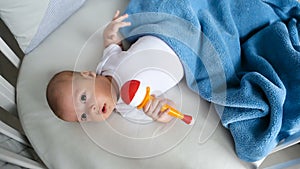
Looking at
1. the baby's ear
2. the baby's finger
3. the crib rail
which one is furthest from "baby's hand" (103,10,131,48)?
the crib rail

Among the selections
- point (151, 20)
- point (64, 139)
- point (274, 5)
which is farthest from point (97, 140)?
point (274, 5)

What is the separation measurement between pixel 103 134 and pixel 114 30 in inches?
10.2

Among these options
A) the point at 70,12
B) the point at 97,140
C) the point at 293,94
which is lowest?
the point at 293,94

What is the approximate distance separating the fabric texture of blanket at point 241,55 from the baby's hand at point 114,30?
0.09 ft

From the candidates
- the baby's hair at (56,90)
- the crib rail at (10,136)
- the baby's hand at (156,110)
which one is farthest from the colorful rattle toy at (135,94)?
the crib rail at (10,136)

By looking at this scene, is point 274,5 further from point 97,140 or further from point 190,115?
point 97,140

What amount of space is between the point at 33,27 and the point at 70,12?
0.42 ft

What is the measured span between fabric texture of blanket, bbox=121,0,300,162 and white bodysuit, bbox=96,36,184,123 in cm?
2

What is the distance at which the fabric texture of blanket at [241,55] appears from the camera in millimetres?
722

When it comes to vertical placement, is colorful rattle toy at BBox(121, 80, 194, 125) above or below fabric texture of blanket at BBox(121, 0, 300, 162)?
above

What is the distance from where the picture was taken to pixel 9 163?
796 mm

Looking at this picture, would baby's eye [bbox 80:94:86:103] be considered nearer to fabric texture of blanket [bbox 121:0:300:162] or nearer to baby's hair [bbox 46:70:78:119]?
baby's hair [bbox 46:70:78:119]

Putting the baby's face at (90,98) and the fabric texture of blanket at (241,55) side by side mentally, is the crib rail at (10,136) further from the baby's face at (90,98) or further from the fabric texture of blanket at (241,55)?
the fabric texture of blanket at (241,55)

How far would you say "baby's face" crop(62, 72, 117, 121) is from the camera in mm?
739
